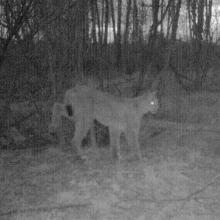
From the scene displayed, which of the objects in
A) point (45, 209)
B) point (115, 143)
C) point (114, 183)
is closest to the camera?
point (45, 209)

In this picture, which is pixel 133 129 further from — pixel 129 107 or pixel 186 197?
pixel 186 197

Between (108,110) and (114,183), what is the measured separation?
1297mm

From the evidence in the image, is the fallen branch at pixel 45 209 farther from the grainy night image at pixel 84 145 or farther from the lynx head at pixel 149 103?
the lynx head at pixel 149 103

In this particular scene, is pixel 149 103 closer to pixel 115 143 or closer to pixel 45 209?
pixel 115 143

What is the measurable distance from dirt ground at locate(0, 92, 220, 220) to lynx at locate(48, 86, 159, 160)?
0.33 m

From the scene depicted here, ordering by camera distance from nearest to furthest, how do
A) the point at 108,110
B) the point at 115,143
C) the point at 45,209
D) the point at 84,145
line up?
the point at 45,209
the point at 108,110
the point at 115,143
the point at 84,145

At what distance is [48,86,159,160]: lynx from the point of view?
724 centimetres

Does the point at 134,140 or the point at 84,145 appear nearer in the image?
the point at 134,140

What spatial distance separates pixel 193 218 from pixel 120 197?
939 mm

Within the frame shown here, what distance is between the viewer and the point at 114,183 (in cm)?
632

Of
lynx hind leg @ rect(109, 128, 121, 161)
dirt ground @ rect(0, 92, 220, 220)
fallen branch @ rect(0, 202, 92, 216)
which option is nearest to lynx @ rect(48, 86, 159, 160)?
lynx hind leg @ rect(109, 128, 121, 161)

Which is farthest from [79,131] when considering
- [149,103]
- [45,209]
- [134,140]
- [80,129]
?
[45,209]

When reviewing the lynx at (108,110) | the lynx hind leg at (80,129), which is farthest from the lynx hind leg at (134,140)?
the lynx hind leg at (80,129)

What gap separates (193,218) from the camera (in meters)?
5.30
